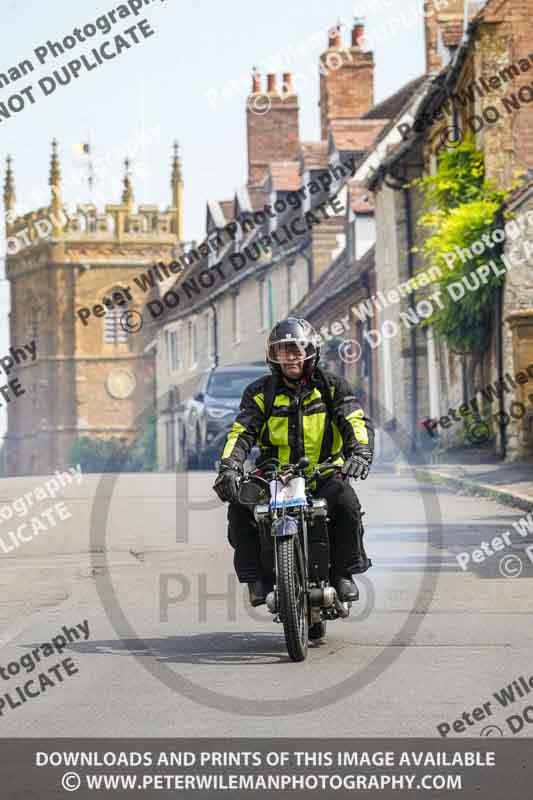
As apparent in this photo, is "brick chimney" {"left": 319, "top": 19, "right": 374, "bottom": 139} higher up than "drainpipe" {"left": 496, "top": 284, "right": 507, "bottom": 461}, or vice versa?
"brick chimney" {"left": 319, "top": 19, "right": 374, "bottom": 139}

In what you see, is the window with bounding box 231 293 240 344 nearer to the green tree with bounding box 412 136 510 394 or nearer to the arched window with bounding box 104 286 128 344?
the green tree with bounding box 412 136 510 394

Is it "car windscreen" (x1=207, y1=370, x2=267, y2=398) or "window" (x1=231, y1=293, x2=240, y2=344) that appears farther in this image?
"window" (x1=231, y1=293, x2=240, y2=344)

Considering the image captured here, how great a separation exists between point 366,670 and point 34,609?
3.52 m

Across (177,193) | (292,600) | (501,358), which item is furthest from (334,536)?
(177,193)

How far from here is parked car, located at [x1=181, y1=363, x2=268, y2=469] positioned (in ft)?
97.1

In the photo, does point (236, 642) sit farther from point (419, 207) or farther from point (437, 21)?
point (437, 21)

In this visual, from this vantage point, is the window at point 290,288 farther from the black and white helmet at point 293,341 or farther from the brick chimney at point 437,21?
the black and white helmet at point 293,341

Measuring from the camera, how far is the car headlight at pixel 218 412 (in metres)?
29.5

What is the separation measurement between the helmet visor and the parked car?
66.3 ft

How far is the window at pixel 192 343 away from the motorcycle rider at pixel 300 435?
61377mm

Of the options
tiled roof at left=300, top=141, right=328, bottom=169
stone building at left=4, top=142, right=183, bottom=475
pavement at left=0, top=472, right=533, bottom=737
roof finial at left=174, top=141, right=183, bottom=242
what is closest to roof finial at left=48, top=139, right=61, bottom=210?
stone building at left=4, top=142, right=183, bottom=475

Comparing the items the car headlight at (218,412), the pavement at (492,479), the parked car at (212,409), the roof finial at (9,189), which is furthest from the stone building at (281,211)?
the roof finial at (9,189)

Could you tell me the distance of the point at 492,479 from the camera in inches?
878

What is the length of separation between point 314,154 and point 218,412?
2182cm
